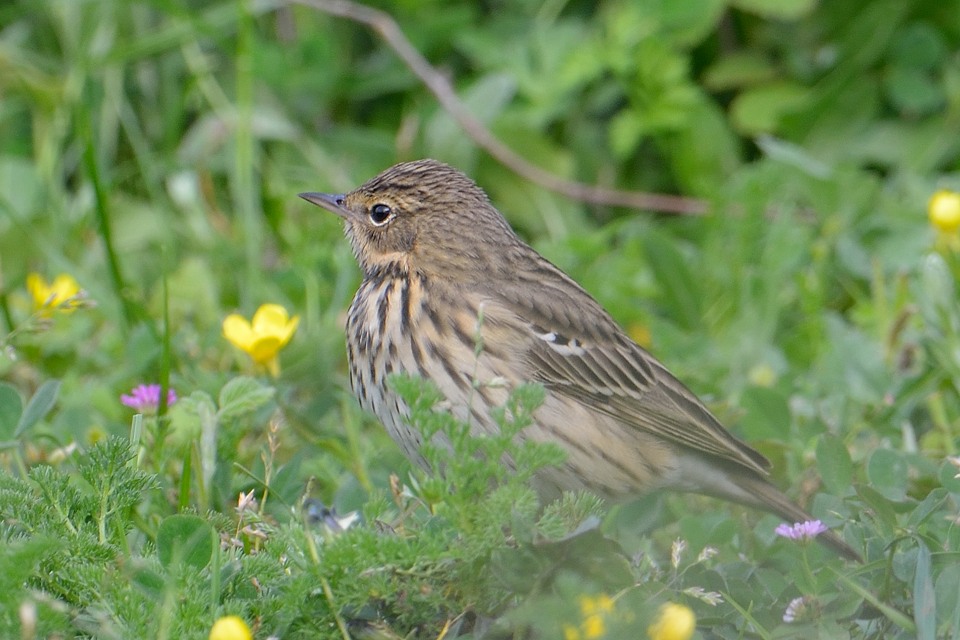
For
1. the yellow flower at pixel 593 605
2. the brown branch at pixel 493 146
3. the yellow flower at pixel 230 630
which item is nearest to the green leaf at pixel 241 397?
the yellow flower at pixel 230 630

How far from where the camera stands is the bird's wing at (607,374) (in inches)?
160

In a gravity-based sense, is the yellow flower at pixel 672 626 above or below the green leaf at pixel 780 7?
below

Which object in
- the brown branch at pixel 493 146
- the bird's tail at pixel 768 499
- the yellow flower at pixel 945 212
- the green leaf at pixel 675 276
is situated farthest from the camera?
the brown branch at pixel 493 146

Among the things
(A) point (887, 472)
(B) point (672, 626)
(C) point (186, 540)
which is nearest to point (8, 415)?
(C) point (186, 540)

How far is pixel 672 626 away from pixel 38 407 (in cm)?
175

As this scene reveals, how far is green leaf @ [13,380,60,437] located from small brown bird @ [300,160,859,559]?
2.63 feet

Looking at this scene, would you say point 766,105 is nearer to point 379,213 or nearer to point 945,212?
point 945,212

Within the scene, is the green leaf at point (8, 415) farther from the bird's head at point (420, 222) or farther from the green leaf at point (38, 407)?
the bird's head at point (420, 222)

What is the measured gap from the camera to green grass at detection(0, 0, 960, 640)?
8.80 feet

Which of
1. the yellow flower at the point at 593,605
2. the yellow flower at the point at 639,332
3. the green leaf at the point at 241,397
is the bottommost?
the yellow flower at the point at 639,332

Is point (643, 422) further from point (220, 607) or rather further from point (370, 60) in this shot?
point (370, 60)

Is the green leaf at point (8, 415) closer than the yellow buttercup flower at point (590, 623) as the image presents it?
No

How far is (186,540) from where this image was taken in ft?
9.21

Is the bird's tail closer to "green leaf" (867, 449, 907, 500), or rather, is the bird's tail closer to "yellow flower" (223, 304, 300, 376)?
"green leaf" (867, 449, 907, 500)
